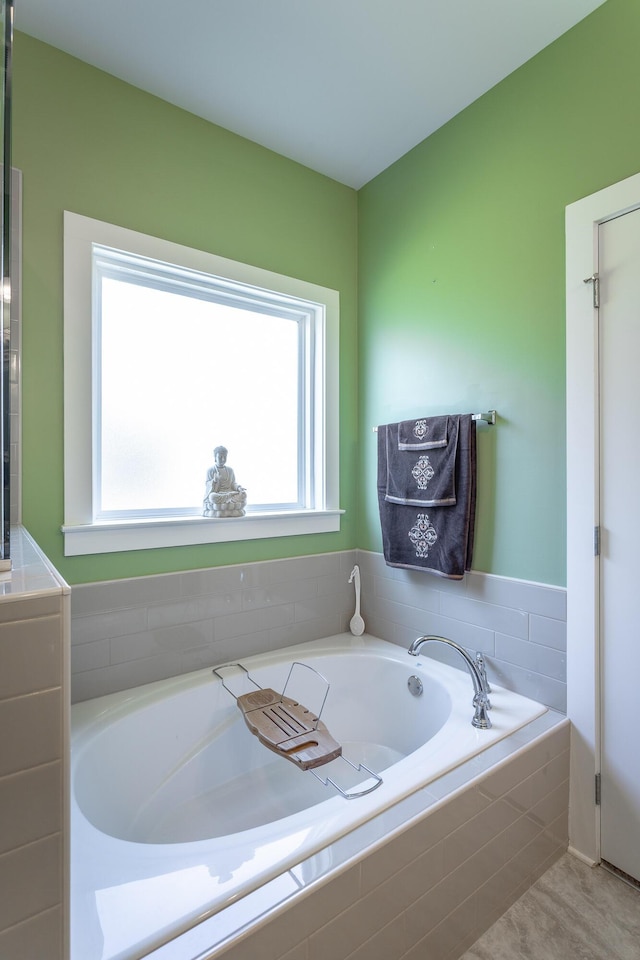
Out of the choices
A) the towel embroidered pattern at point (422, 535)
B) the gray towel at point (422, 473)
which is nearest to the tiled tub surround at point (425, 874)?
the towel embroidered pattern at point (422, 535)

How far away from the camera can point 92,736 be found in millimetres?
1482

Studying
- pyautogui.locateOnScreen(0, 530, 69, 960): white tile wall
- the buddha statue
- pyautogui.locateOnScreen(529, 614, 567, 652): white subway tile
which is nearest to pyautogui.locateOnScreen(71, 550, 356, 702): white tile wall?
the buddha statue

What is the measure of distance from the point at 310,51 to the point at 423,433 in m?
1.45

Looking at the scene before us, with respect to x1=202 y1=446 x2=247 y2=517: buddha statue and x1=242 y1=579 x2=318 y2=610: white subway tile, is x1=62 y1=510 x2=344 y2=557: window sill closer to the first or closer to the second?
x1=202 y1=446 x2=247 y2=517: buddha statue

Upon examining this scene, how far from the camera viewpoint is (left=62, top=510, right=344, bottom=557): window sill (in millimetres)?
1688

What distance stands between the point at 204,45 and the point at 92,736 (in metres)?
2.36

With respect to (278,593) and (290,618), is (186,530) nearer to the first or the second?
(278,593)

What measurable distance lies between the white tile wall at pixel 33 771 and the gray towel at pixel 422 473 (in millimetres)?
1524

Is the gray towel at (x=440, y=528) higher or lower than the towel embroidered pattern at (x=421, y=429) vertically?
lower

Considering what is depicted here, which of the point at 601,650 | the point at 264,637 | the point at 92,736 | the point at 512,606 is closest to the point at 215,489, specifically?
the point at 264,637

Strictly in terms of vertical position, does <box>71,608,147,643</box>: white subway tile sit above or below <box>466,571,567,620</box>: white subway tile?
below

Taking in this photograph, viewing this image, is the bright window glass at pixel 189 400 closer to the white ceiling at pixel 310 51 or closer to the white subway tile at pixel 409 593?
the white subway tile at pixel 409 593

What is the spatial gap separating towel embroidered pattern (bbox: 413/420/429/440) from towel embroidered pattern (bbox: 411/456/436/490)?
95 mm

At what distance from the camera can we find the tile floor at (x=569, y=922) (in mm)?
1261
